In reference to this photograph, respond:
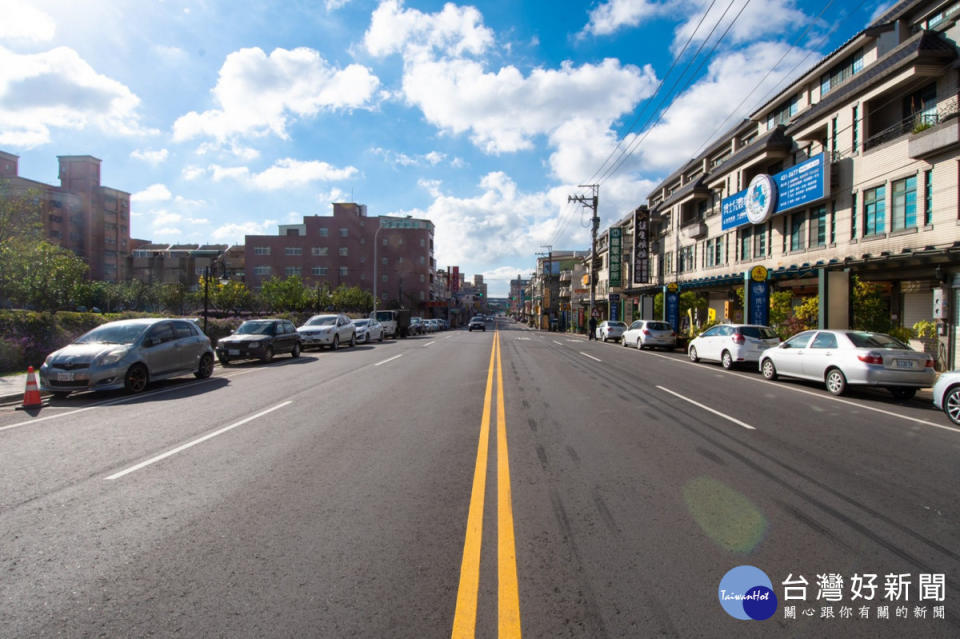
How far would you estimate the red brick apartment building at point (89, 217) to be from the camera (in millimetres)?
71581

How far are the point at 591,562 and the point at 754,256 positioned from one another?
92.3 ft

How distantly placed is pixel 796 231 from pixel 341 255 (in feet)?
232

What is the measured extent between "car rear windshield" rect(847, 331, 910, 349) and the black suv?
17.0 m

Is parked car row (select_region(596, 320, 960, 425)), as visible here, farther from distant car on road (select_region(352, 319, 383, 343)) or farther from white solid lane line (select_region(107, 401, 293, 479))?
distant car on road (select_region(352, 319, 383, 343))

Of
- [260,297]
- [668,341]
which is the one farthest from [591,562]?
[260,297]

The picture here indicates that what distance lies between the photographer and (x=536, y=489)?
15.5 feet

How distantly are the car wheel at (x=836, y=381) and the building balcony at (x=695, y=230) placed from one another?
24026 mm

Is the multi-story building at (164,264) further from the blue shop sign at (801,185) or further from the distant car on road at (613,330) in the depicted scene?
the blue shop sign at (801,185)

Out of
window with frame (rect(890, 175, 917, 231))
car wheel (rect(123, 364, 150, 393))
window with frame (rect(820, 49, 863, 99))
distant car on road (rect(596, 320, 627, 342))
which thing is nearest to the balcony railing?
window with frame (rect(890, 175, 917, 231))

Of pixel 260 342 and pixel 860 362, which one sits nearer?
pixel 860 362

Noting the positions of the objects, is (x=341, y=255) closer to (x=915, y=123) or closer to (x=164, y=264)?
(x=164, y=264)

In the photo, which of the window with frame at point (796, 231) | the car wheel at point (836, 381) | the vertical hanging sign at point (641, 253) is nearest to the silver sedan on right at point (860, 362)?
the car wheel at point (836, 381)

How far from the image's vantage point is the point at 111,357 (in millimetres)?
10438


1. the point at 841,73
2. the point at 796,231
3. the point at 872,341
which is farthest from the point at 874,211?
the point at 872,341
